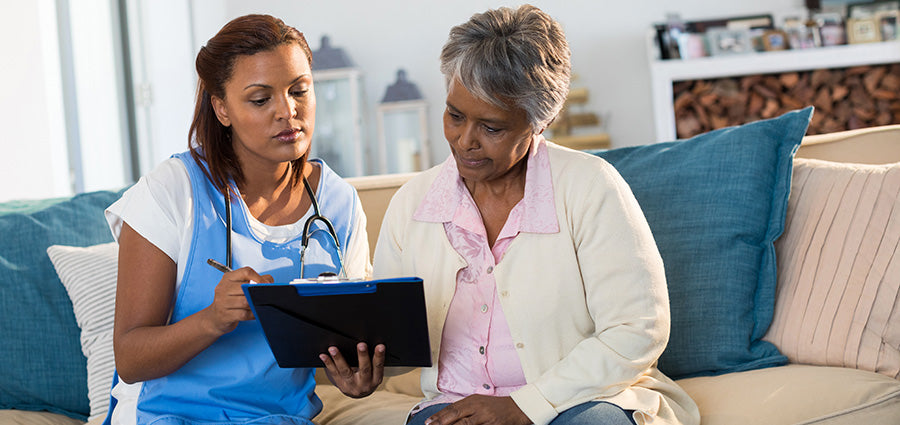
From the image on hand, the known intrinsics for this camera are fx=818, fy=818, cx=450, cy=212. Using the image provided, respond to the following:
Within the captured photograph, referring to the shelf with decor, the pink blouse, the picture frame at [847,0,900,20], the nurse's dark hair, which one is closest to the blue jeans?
the pink blouse

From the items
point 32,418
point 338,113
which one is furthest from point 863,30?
point 32,418

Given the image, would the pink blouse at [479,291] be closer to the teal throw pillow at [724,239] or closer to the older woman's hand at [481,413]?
the older woman's hand at [481,413]

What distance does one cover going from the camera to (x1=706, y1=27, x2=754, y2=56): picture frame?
4.94 metres

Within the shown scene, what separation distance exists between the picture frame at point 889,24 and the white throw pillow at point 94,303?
450 cm

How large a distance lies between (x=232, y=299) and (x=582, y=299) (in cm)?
58

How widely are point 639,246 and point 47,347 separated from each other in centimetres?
134

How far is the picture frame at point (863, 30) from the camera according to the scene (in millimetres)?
4742

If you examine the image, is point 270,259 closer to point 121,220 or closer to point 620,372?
point 121,220

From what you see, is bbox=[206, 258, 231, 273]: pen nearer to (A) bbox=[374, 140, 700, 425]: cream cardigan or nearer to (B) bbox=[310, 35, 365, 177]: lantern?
(A) bbox=[374, 140, 700, 425]: cream cardigan

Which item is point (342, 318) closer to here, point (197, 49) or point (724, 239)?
point (724, 239)

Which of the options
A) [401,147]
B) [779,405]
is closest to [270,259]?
[779,405]

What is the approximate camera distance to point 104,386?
1789 millimetres

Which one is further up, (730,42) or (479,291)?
(730,42)

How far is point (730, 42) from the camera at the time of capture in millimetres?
4949
